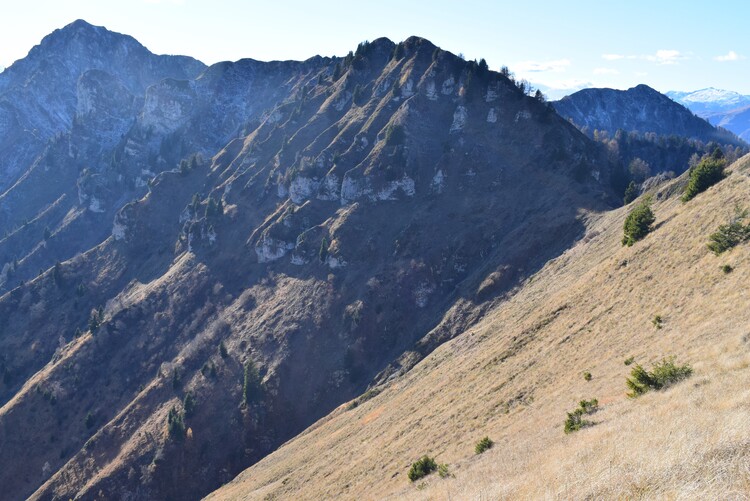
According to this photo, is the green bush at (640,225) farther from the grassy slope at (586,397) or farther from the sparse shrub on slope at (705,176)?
the sparse shrub on slope at (705,176)

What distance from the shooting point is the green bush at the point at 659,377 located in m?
25.6

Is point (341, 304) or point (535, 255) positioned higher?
point (535, 255)

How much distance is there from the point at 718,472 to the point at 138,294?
164951 mm

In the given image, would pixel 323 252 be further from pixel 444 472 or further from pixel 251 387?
pixel 444 472

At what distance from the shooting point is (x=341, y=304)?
11681cm

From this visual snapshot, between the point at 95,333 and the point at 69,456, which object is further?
the point at 95,333

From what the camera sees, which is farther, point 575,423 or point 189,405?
point 189,405

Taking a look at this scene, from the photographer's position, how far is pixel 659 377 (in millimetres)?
26031

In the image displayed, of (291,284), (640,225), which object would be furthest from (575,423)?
(291,284)

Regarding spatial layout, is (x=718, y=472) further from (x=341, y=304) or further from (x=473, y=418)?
(x=341, y=304)

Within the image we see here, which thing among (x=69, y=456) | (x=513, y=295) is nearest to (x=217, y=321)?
(x=69, y=456)

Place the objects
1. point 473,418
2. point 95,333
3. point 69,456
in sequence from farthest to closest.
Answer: point 95,333, point 69,456, point 473,418

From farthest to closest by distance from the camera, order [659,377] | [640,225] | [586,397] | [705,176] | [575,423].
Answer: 1. [640,225]
2. [705,176]
3. [586,397]
4. [575,423]
5. [659,377]

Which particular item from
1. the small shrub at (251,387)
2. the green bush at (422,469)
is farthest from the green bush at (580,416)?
the small shrub at (251,387)
